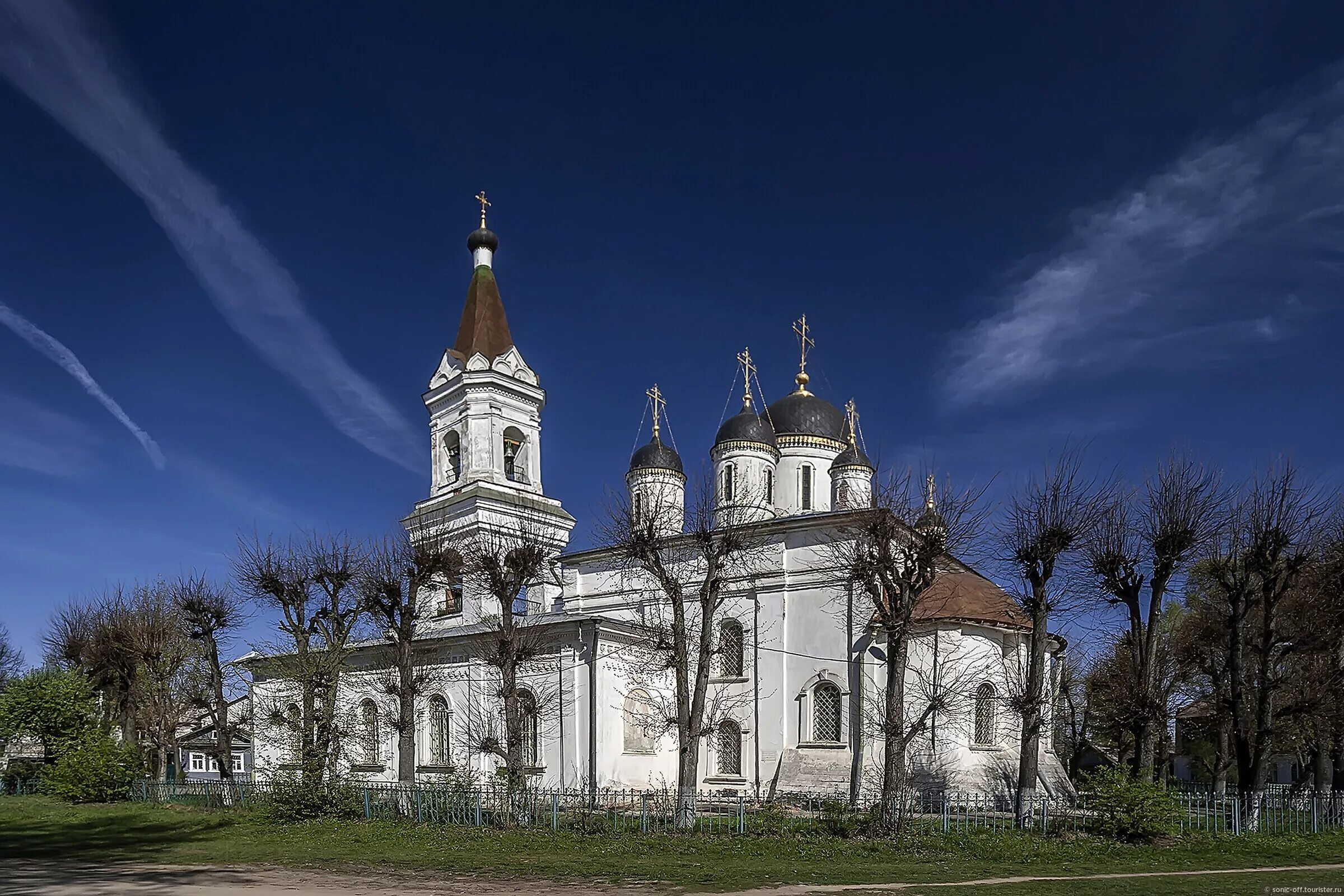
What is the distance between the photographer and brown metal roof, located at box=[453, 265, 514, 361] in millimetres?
37688

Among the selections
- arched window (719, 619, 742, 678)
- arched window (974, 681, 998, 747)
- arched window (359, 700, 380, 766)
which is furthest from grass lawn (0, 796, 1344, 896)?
arched window (359, 700, 380, 766)

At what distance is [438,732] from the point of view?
33375 mm

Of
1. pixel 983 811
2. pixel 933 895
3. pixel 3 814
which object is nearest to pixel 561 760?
pixel 983 811

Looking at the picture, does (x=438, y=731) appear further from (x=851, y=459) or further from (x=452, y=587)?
(x=851, y=459)

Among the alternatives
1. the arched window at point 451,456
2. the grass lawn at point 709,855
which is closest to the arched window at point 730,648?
the grass lawn at point 709,855

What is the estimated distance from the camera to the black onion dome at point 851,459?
1331 inches

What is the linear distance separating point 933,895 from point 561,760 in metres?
17.7

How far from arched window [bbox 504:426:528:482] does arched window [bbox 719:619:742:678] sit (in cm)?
1131

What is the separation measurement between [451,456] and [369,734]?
1083 cm

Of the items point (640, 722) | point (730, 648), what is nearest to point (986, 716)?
point (730, 648)

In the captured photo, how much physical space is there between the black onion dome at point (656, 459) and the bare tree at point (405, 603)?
25.8ft

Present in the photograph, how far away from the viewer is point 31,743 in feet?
136

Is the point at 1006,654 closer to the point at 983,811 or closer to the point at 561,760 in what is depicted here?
the point at 983,811

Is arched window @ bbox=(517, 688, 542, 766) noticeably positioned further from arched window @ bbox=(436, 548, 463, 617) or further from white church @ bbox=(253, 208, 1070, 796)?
arched window @ bbox=(436, 548, 463, 617)
